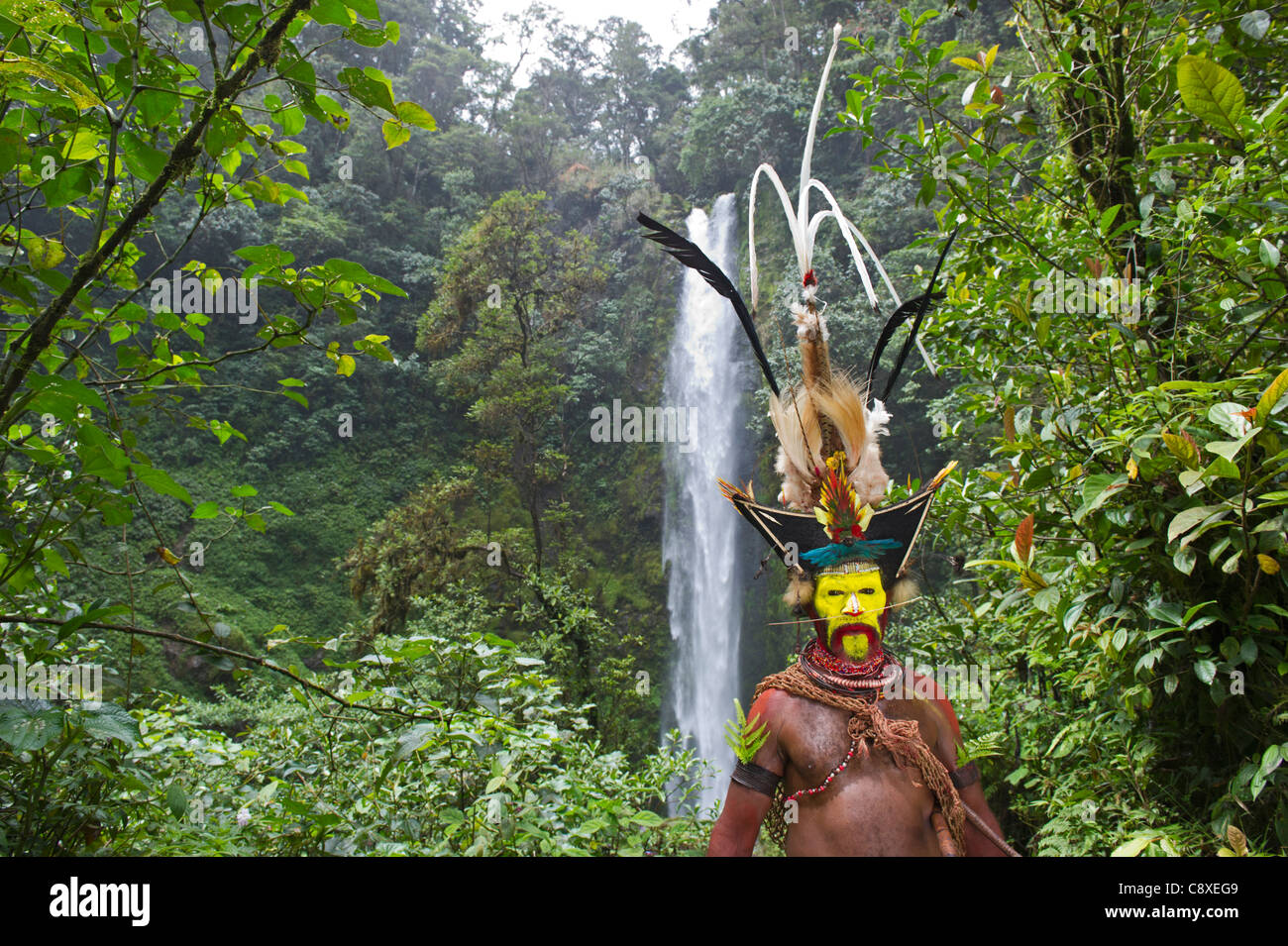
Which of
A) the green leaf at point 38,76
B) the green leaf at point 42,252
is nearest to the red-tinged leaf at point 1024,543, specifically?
the green leaf at point 38,76

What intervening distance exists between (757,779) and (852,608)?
1.64 feet

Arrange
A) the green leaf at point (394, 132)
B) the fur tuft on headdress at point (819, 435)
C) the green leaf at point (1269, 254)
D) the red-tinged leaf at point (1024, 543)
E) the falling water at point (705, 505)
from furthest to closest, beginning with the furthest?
1. the falling water at point (705, 505)
2. the fur tuft on headdress at point (819, 435)
3. the red-tinged leaf at point (1024, 543)
4. the green leaf at point (1269, 254)
5. the green leaf at point (394, 132)

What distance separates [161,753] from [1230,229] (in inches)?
125

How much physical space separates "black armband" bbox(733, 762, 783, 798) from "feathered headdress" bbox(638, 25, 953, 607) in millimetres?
512

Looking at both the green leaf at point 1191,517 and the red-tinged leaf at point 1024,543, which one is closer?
the green leaf at point 1191,517

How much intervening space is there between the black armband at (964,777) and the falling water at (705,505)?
28.7 feet

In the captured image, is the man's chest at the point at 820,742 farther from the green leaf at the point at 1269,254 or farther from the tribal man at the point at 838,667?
the green leaf at the point at 1269,254

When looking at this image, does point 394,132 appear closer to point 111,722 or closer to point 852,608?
point 111,722

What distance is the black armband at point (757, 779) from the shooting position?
172 cm

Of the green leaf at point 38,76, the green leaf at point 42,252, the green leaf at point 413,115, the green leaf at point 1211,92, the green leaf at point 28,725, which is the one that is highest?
the green leaf at point 1211,92

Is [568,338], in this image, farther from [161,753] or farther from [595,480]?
[161,753]

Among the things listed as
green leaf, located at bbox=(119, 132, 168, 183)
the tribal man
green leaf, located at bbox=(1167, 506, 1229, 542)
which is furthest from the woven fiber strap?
green leaf, located at bbox=(119, 132, 168, 183)

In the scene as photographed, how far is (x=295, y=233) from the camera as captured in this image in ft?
46.0
